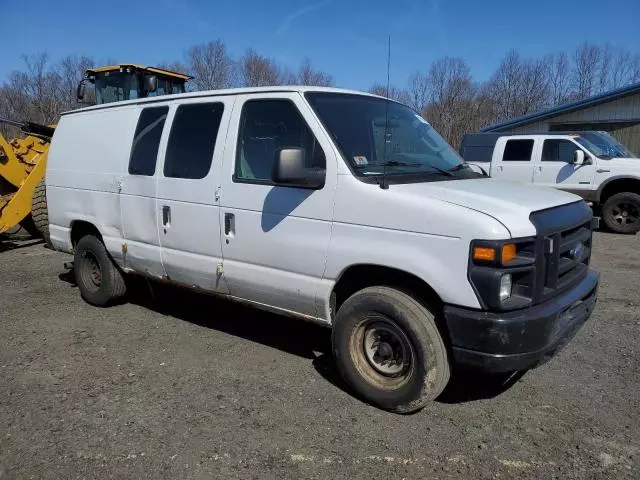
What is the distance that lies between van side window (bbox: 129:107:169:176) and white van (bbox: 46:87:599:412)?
0.6 inches

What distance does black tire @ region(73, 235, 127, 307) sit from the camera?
557cm

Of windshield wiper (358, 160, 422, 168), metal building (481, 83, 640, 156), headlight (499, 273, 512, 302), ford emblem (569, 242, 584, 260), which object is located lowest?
headlight (499, 273, 512, 302)

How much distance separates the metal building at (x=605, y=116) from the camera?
2039cm

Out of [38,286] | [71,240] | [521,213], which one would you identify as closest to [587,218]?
[521,213]

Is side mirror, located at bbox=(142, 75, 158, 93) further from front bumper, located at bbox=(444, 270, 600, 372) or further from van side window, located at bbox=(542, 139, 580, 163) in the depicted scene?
front bumper, located at bbox=(444, 270, 600, 372)

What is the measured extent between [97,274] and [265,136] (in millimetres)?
2887

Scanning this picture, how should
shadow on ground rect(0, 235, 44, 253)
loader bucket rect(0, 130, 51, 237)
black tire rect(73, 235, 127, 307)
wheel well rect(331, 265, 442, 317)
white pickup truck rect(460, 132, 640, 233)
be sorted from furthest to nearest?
white pickup truck rect(460, 132, 640, 233) → shadow on ground rect(0, 235, 44, 253) → loader bucket rect(0, 130, 51, 237) → black tire rect(73, 235, 127, 307) → wheel well rect(331, 265, 442, 317)

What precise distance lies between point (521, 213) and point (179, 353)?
9.90ft

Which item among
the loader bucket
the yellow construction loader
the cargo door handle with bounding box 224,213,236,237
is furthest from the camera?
the loader bucket

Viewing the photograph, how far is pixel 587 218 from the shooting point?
3.80 meters

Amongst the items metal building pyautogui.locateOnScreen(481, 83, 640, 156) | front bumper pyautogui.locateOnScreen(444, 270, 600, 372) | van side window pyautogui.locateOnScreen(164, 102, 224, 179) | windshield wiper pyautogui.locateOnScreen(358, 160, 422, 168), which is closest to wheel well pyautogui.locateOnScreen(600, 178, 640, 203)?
windshield wiper pyautogui.locateOnScreen(358, 160, 422, 168)

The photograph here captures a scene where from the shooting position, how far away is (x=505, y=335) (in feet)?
9.93

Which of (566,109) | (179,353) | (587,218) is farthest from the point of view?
(566,109)

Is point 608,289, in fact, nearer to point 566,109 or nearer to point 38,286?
point 38,286
